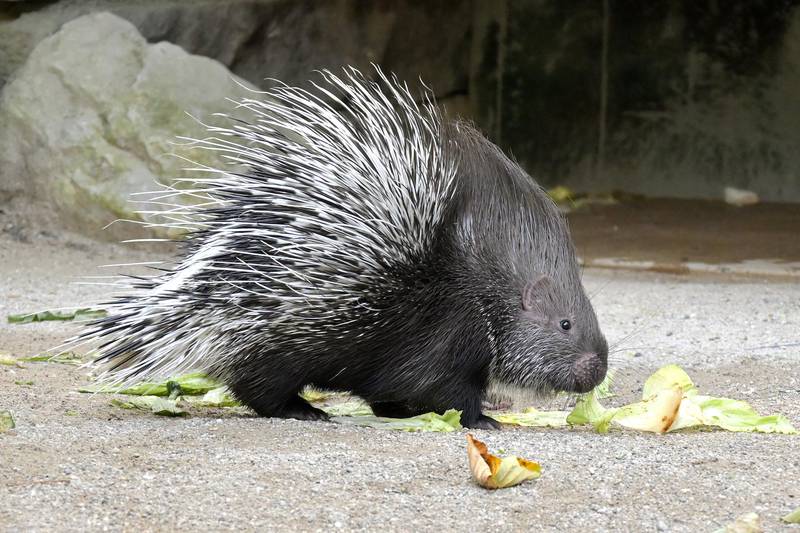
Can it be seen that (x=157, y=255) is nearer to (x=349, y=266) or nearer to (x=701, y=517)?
(x=349, y=266)

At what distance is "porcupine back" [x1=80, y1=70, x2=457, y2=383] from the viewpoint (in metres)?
3.52

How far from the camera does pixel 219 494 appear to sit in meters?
2.66

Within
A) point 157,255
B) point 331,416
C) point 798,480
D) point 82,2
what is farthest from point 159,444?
point 82,2

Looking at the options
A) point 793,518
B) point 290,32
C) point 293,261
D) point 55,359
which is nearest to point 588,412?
point 293,261

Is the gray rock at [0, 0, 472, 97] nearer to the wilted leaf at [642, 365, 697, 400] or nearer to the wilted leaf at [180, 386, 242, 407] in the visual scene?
the wilted leaf at [180, 386, 242, 407]

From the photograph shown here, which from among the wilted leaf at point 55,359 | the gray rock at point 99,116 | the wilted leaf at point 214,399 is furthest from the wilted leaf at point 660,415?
the gray rock at point 99,116

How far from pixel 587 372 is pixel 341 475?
1.13 m

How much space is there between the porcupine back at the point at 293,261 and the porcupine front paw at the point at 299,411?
189mm

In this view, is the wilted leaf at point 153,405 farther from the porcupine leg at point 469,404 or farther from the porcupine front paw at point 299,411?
the porcupine leg at point 469,404

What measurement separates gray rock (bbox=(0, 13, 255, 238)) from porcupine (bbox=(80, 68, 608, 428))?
4418mm

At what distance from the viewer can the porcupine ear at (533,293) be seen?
3682mm

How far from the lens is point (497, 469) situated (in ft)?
8.98

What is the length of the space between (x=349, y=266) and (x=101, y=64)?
5418 millimetres

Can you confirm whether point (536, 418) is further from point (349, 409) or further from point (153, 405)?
point (153, 405)
